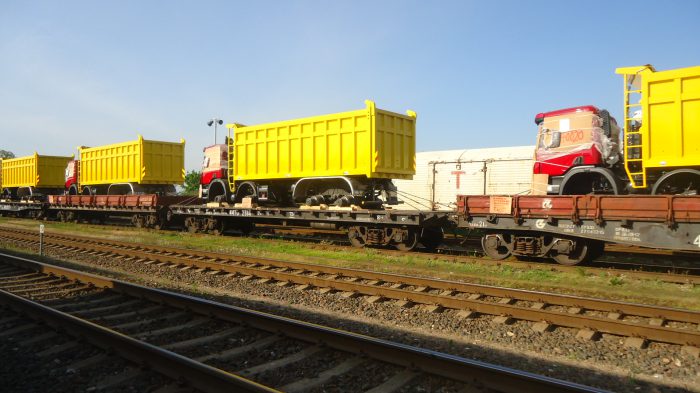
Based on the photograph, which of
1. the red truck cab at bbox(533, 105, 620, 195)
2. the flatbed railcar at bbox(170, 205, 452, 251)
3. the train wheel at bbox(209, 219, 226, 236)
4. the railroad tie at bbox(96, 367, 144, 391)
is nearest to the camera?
the railroad tie at bbox(96, 367, 144, 391)

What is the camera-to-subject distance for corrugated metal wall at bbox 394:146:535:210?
18.8m

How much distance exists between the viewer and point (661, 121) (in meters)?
8.91

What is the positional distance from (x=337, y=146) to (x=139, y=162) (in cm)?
1162

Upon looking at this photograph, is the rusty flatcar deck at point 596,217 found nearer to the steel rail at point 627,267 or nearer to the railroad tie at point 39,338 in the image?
the steel rail at point 627,267

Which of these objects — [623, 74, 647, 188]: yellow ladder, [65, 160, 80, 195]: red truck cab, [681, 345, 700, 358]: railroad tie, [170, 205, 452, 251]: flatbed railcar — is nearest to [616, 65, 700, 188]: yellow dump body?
[623, 74, 647, 188]: yellow ladder

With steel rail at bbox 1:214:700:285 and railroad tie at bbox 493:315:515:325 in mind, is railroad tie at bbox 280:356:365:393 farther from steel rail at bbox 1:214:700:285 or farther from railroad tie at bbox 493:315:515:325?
steel rail at bbox 1:214:700:285

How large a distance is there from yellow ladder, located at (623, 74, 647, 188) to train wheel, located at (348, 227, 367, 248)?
6.26 metres

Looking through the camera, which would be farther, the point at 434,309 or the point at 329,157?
the point at 329,157

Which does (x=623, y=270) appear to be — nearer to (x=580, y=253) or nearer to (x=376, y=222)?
(x=580, y=253)

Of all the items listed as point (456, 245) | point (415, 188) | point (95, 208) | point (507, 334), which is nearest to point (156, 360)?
point (507, 334)

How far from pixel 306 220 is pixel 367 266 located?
3937mm

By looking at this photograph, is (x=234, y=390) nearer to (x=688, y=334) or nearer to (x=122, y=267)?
(x=688, y=334)

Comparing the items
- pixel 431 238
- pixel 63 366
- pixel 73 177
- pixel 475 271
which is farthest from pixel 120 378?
pixel 73 177

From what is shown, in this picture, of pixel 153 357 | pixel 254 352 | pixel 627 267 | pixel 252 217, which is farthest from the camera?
pixel 252 217
